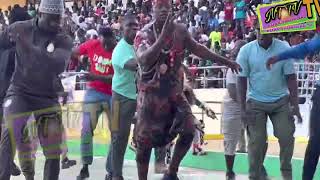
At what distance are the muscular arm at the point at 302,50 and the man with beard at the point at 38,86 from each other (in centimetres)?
195

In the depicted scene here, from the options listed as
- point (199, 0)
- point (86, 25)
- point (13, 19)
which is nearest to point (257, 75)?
point (13, 19)

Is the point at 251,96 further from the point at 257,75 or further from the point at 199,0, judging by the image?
the point at 199,0

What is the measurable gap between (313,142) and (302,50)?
0.83 metres

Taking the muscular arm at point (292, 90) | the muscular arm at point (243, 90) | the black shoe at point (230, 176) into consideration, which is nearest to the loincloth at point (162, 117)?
the muscular arm at point (243, 90)

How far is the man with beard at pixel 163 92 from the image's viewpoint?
5.65m

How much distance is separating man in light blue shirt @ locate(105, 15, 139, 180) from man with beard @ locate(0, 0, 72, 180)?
4.20 ft

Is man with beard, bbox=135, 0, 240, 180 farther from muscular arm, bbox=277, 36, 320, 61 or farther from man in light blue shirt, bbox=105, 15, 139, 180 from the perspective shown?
man in light blue shirt, bbox=105, 15, 139, 180

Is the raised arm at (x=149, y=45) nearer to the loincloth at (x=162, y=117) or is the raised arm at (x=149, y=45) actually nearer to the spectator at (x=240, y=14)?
the loincloth at (x=162, y=117)

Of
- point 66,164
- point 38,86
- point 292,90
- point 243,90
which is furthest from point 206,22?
point 38,86

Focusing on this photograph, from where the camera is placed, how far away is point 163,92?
571cm

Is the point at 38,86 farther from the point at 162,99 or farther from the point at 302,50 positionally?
the point at 302,50

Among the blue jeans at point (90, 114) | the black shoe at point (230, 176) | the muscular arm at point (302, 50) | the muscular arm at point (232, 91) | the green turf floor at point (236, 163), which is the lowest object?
the green turf floor at point (236, 163)

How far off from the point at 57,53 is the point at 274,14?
6.60m

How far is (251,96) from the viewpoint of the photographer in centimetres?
689
